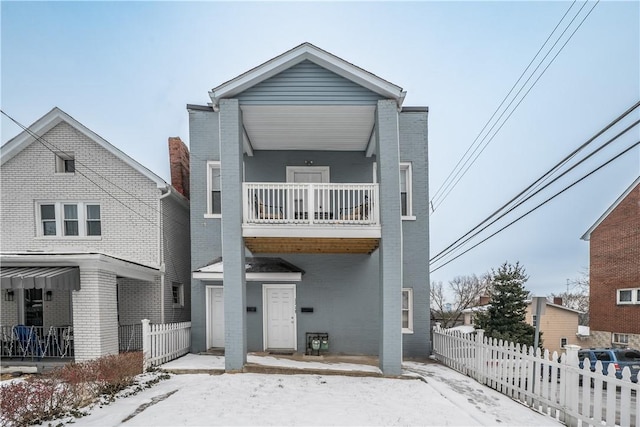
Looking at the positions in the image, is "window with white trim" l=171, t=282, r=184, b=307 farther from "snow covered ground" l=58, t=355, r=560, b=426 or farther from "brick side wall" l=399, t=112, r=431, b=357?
"brick side wall" l=399, t=112, r=431, b=357

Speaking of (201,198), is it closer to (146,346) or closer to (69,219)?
(69,219)

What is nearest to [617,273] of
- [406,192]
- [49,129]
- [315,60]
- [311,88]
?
[406,192]

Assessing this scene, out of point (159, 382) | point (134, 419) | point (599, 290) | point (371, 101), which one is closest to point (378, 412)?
point (134, 419)

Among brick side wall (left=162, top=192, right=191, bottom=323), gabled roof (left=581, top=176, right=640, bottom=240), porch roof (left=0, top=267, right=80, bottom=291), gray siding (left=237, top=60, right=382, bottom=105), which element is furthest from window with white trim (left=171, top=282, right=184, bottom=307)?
gabled roof (left=581, top=176, right=640, bottom=240)

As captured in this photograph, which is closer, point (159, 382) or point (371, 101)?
point (159, 382)

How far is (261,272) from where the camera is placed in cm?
1056

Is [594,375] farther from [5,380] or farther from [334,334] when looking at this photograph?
[5,380]

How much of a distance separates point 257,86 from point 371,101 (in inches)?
118

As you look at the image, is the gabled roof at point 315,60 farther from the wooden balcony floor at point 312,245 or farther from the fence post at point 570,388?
the fence post at point 570,388

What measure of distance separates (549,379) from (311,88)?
8.62 meters

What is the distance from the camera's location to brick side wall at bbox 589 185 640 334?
61.2 feet

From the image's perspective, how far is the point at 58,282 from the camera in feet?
26.5

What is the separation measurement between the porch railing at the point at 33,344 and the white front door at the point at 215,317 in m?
3.73

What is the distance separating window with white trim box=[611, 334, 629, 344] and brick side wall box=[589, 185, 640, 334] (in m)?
0.29
